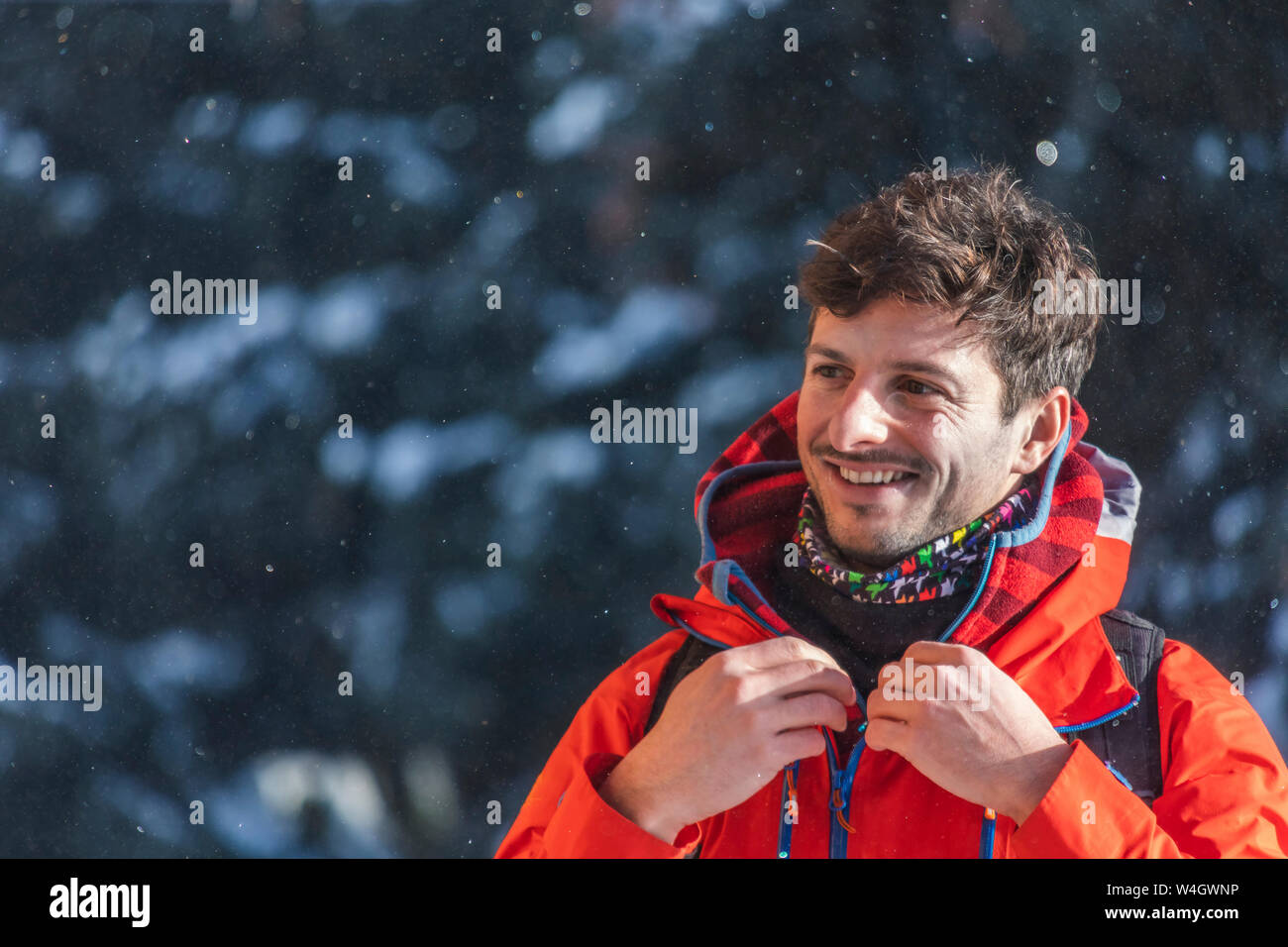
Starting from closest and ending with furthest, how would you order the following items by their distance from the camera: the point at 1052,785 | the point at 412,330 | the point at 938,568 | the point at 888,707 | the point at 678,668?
1. the point at 1052,785
2. the point at 888,707
3. the point at 938,568
4. the point at 678,668
5. the point at 412,330

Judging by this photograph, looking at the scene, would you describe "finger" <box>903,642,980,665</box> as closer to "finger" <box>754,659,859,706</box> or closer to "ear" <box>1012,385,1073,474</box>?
"finger" <box>754,659,859,706</box>

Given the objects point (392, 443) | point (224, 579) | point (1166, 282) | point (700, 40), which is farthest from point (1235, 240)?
point (224, 579)

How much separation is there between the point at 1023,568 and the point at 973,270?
1.35 feet

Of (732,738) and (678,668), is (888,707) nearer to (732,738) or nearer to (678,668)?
(732,738)

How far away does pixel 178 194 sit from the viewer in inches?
74.7

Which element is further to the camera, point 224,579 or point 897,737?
point 224,579

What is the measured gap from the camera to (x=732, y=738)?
4.32 ft

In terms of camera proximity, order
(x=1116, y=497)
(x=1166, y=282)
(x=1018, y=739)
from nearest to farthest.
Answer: (x=1018, y=739)
(x=1116, y=497)
(x=1166, y=282)

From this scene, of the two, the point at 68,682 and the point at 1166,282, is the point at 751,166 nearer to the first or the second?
the point at 1166,282

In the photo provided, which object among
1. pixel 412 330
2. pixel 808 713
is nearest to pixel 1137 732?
pixel 808 713

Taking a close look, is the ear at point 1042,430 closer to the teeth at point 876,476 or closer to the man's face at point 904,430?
the man's face at point 904,430

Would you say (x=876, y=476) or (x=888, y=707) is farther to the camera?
(x=876, y=476)

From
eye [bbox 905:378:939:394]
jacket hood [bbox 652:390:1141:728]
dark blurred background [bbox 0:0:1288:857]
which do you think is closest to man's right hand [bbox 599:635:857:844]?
jacket hood [bbox 652:390:1141:728]

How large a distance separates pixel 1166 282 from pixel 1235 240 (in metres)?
0.14
